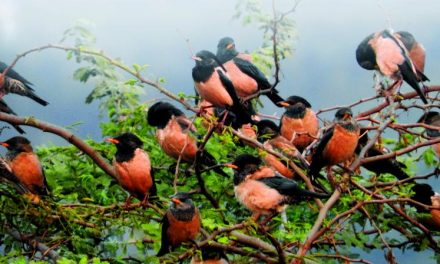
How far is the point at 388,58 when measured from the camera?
7.71 m

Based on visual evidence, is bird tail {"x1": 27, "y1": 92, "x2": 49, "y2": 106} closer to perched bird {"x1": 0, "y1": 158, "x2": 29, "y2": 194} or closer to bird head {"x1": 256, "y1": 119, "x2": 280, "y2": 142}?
perched bird {"x1": 0, "y1": 158, "x2": 29, "y2": 194}

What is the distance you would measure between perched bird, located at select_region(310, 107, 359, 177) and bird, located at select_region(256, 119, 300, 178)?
233 mm

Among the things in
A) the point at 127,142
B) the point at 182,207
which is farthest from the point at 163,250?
the point at 127,142

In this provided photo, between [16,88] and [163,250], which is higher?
[16,88]

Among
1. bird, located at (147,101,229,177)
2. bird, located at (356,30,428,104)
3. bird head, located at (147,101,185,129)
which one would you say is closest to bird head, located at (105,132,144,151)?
bird, located at (147,101,229,177)

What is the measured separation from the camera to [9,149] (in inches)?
271

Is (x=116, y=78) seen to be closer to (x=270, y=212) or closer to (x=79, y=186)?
(x=79, y=186)

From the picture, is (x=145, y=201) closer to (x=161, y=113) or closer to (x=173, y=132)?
(x=173, y=132)

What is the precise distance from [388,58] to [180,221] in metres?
3.18

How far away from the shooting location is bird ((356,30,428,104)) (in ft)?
24.5

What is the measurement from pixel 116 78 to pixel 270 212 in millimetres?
6222

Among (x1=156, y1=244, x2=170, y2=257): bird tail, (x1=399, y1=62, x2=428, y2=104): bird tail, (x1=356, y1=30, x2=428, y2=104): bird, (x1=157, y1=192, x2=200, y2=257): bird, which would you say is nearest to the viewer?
(x1=157, y1=192, x2=200, y2=257): bird

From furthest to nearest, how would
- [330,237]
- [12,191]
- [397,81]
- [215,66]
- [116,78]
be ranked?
[116,78] < [397,81] < [215,66] < [12,191] < [330,237]

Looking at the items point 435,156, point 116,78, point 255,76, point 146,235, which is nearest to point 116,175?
point 146,235
